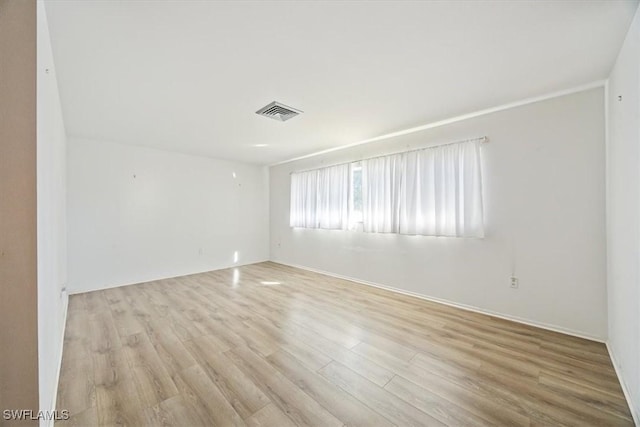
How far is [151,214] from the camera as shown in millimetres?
4488

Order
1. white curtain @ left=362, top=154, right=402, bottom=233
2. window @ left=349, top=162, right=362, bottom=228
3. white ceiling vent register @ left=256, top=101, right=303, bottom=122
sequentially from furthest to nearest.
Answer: window @ left=349, top=162, right=362, bottom=228 → white curtain @ left=362, top=154, right=402, bottom=233 → white ceiling vent register @ left=256, top=101, right=303, bottom=122

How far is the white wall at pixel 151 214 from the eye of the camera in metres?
3.83

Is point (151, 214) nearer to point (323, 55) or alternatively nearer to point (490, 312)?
point (323, 55)

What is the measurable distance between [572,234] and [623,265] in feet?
2.45

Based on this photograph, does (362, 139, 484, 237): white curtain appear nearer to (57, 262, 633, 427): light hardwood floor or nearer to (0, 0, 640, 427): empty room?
(0, 0, 640, 427): empty room

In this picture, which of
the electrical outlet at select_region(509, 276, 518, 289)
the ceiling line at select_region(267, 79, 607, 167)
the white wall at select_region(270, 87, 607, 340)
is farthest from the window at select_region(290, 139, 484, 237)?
the electrical outlet at select_region(509, 276, 518, 289)

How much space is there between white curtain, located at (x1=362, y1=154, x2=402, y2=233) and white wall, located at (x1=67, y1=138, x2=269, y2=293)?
121 inches

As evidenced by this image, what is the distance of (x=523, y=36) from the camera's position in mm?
1647

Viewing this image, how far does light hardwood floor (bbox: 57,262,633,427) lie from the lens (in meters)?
1.49

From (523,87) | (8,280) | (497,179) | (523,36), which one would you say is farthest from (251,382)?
(523,87)

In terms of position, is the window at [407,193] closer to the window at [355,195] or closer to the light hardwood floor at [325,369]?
the window at [355,195]

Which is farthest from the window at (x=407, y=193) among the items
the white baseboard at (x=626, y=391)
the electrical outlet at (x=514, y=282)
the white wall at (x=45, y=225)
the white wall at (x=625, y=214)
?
the white wall at (x=45, y=225)

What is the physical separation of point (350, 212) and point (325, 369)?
2.79 metres

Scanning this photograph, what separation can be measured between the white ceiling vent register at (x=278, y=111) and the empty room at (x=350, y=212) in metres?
0.04
